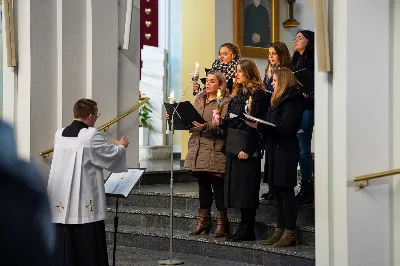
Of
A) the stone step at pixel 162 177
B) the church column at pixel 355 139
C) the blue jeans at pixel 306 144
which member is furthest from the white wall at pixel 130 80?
the church column at pixel 355 139

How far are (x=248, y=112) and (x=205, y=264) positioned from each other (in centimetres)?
152

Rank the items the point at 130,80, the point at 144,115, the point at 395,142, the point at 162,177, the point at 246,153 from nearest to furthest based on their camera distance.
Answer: the point at 395,142, the point at 246,153, the point at 130,80, the point at 162,177, the point at 144,115

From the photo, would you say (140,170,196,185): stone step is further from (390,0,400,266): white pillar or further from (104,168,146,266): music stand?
(390,0,400,266): white pillar

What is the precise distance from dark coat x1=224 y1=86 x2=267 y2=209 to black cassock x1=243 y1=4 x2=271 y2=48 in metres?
4.65

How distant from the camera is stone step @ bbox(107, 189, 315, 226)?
22.5 ft

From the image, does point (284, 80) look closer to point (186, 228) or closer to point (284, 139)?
point (284, 139)

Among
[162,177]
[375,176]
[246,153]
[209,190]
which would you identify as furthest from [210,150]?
[162,177]

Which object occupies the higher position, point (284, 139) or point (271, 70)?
point (271, 70)

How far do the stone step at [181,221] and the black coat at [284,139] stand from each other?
2.08ft

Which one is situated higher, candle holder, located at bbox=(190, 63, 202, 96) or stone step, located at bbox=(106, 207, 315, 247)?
candle holder, located at bbox=(190, 63, 202, 96)

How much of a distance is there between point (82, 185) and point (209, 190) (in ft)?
5.60

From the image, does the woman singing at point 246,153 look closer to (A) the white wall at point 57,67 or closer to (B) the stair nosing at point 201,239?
(B) the stair nosing at point 201,239

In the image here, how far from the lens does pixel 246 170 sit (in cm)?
657

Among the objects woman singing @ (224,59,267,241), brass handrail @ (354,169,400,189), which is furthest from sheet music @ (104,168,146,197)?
brass handrail @ (354,169,400,189)
